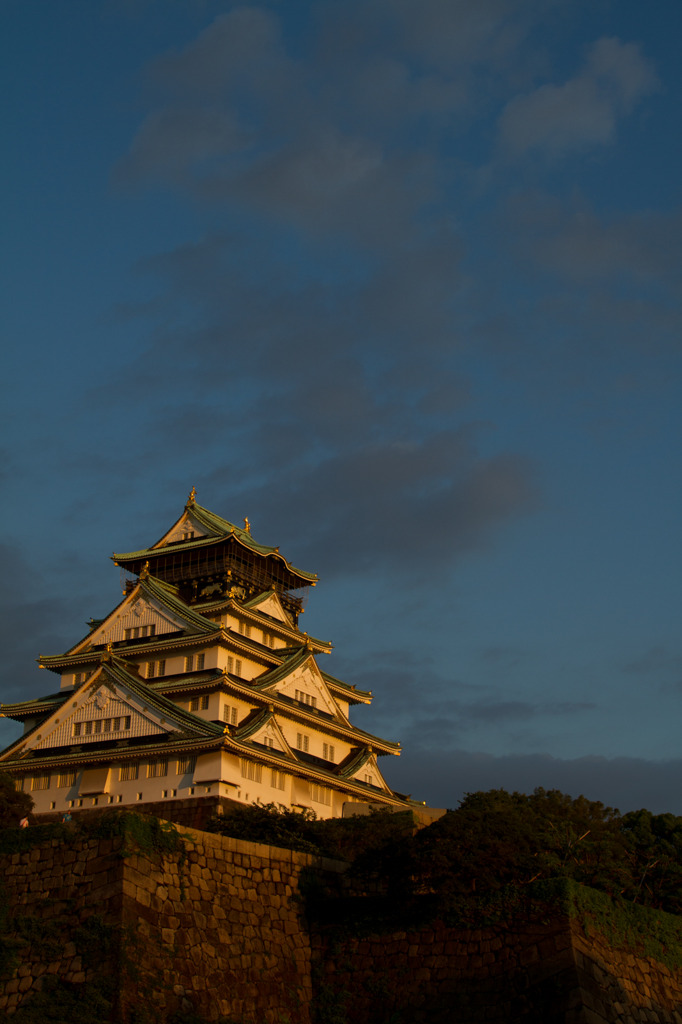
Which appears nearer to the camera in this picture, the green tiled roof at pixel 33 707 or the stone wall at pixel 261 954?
the stone wall at pixel 261 954

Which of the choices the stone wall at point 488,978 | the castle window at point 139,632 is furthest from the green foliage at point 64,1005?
the castle window at point 139,632

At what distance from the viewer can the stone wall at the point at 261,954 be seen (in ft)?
75.5

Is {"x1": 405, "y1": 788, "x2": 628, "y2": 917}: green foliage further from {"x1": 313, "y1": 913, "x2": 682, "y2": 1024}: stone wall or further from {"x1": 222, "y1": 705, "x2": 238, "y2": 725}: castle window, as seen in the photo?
{"x1": 222, "y1": 705, "x2": 238, "y2": 725}: castle window

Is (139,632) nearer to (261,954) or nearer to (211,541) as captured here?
(211,541)

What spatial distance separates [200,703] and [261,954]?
25.4 m

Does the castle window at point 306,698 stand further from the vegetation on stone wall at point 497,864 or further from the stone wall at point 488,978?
the stone wall at point 488,978

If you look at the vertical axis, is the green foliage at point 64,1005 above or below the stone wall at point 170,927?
below

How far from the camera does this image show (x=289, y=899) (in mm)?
27875

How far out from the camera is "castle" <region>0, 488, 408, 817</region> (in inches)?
1850

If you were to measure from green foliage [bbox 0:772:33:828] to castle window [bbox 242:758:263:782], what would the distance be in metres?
10.5

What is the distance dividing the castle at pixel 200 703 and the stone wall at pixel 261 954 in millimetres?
18556

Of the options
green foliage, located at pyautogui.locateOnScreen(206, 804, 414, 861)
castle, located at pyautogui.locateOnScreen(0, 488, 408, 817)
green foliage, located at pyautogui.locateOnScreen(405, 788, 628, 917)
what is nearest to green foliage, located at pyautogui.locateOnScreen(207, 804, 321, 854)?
green foliage, located at pyautogui.locateOnScreen(206, 804, 414, 861)

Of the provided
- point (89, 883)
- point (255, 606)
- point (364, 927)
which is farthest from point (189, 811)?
point (89, 883)

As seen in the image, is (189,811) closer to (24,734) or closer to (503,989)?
(24,734)
